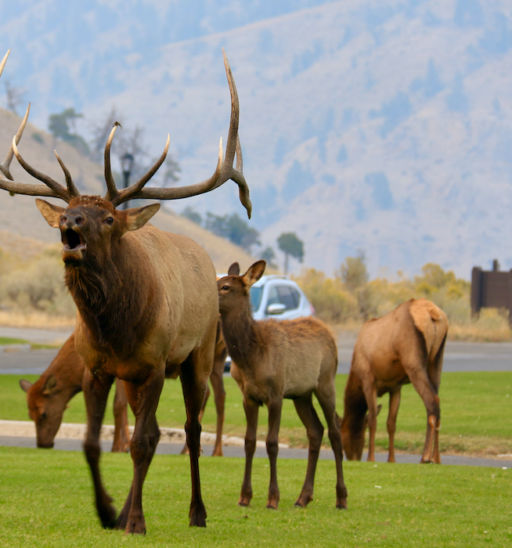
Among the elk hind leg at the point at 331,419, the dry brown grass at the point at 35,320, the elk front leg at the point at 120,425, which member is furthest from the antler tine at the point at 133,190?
the dry brown grass at the point at 35,320

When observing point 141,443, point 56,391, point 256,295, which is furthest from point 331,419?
point 256,295

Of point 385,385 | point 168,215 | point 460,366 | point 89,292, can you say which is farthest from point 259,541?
point 168,215

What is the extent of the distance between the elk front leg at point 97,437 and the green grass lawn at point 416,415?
781cm

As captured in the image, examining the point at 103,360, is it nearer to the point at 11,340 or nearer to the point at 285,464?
the point at 285,464

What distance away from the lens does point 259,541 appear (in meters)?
7.34

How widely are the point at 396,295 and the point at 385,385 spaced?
40.4 meters

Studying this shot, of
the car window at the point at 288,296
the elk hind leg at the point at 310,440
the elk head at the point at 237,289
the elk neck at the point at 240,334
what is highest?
the elk head at the point at 237,289

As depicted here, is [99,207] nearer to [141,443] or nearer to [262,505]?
[141,443]

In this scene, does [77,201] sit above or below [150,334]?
above

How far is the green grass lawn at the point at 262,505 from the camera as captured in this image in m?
7.42

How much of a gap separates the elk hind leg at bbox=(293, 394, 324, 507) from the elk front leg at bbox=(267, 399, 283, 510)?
28cm

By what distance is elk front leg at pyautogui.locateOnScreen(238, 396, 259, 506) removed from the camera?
9102 millimetres

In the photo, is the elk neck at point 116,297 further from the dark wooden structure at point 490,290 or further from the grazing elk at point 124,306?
the dark wooden structure at point 490,290

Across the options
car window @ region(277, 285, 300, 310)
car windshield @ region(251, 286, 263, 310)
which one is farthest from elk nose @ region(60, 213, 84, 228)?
car window @ region(277, 285, 300, 310)
